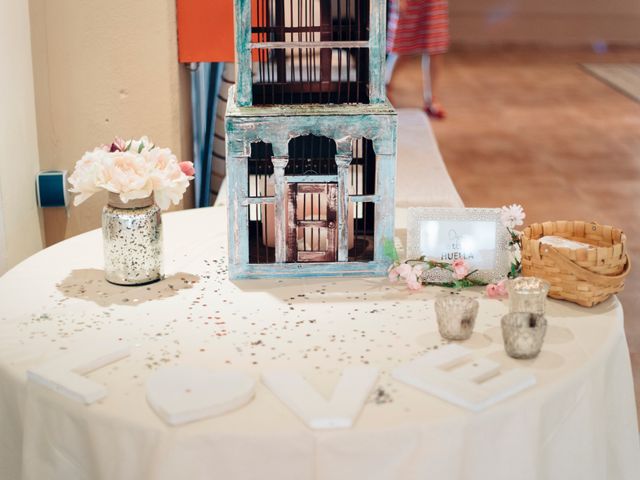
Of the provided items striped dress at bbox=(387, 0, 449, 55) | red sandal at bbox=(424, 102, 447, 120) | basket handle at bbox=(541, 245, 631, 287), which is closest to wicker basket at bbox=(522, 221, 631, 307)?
basket handle at bbox=(541, 245, 631, 287)

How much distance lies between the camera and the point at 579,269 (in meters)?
1.78

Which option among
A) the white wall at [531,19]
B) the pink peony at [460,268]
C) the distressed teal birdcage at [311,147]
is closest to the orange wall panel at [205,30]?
the distressed teal birdcage at [311,147]

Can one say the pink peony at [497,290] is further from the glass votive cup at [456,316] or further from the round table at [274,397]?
the glass votive cup at [456,316]

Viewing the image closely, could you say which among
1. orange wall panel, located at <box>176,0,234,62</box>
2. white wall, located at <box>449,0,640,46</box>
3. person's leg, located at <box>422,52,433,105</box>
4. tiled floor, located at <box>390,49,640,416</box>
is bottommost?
tiled floor, located at <box>390,49,640,416</box>

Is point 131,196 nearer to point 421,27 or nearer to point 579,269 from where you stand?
point 579,269

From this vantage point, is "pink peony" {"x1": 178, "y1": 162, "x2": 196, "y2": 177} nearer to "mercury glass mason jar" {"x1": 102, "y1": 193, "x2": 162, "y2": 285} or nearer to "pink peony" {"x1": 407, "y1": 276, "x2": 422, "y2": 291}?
"mercury glass mason jar" {"x1": 102, "y1": 193, "x2": 162, "y2": 285}

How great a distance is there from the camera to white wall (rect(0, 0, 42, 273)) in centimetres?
252

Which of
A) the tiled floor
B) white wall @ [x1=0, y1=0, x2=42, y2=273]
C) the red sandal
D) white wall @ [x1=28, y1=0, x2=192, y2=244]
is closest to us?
white wall @ [x1=0, y1=0, x2=42, y2=273]

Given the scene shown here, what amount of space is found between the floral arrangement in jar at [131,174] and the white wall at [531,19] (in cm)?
839

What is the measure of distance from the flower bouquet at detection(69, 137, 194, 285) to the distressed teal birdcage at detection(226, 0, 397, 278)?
0.14m

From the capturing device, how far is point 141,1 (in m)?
2.75

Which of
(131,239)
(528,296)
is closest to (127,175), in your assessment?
(131,239)

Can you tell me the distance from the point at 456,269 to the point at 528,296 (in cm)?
22

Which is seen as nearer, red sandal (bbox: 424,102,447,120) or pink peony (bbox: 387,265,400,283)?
pink peony (bbox: 387,265,400,283)
